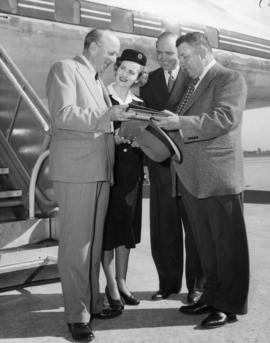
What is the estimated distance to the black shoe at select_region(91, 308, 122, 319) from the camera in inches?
Result: 111

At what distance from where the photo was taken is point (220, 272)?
106 inches

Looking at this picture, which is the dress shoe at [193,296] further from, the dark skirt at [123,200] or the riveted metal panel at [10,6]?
the riveted metal panel at [10,6]

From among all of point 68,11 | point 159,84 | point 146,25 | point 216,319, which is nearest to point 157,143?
point 159,84

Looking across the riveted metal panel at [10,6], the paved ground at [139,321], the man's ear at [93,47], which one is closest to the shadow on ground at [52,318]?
the paved ground at [139,321]

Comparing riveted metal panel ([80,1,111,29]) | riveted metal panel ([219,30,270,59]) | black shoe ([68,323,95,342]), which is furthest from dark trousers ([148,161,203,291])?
riveted metal panel ([219,30,270,59])

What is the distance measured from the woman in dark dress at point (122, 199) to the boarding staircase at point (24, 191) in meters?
0.55

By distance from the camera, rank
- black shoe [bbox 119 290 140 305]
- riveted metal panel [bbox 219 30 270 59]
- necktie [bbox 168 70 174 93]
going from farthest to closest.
Result: riveted metal panel [bbox 219 30 270 59] → necktie [bbox 168 70 174 93] → black shoe [bbox 119 290 140 305]

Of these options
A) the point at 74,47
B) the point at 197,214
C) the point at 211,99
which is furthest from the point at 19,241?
the point at 74,47

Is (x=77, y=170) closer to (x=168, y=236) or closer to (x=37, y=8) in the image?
(x=168, y=236)

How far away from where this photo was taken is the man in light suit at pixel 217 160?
8.26 ft

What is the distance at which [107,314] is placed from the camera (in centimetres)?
284

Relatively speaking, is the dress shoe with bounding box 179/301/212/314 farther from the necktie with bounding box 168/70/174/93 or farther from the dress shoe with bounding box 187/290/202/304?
the necktie with bounding box 168/70/174/93

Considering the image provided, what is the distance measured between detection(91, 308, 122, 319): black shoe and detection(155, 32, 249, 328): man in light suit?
0.54m

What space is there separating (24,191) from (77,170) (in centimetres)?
177
